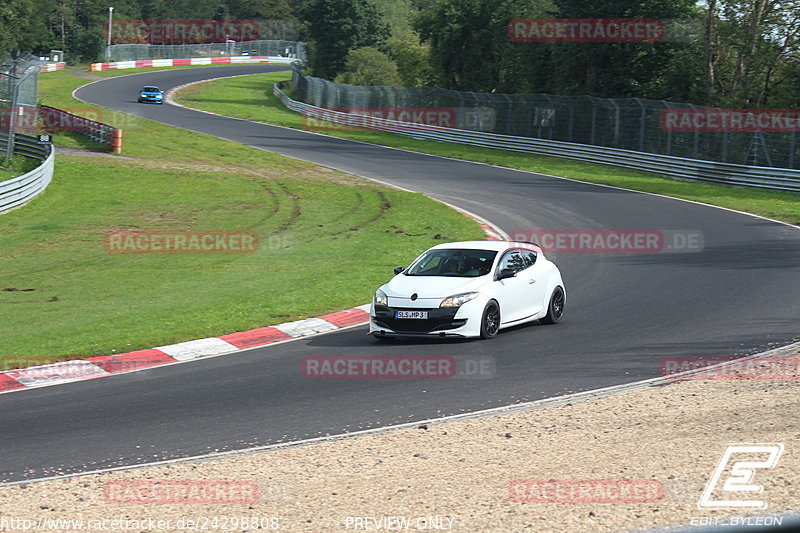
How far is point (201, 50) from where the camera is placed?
111000 mm

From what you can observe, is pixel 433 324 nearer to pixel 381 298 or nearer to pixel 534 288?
pixel 381 298

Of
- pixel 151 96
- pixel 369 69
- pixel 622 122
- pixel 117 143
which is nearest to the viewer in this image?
pixel 117 143

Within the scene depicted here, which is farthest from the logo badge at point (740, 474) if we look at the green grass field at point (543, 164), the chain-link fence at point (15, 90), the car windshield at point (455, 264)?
the chain-link fence at point (15, 90)

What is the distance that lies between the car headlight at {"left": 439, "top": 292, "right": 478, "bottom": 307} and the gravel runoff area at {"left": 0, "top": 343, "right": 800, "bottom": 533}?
3.84 meters

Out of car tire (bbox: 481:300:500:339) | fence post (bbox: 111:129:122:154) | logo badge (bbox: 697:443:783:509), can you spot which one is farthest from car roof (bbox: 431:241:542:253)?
fence post (bbox: 111:129:122:154)

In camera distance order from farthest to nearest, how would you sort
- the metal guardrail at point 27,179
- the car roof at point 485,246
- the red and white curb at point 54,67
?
the red and white curb at point 54,67 → the metal guardrail at point 27,179 → the car roof at point 485,246

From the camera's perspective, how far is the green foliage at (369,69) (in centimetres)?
7350

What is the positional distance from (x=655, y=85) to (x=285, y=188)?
24.7m

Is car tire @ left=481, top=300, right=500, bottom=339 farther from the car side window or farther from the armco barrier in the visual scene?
the armco barrier

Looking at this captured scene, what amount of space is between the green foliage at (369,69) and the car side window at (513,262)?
59.8m

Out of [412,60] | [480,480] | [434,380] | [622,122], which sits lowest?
[434,380]

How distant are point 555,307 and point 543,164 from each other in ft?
89.7

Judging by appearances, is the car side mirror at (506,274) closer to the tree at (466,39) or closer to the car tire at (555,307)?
the car tire at (555,307)

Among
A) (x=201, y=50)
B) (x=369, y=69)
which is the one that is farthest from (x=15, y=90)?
(x=201, y=50)
